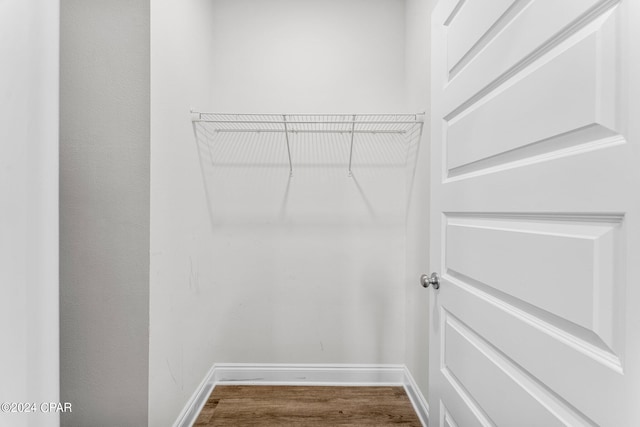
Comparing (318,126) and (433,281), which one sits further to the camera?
(318,126)

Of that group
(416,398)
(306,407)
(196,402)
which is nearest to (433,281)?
(416,398)

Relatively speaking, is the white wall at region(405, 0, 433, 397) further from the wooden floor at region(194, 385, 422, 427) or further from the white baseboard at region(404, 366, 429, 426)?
the wooden floor at region(194, 385, 422, 427)

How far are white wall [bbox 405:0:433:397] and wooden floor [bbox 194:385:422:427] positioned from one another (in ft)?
0.67

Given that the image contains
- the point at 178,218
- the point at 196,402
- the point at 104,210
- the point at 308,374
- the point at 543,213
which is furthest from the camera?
the point at 308,374

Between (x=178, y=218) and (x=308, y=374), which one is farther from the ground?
(x=178, y=218)

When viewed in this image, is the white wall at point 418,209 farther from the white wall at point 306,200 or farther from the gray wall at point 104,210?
the gray wall at point 104,210

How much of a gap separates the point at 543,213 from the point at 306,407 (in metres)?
1.54

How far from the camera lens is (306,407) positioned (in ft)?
5.45

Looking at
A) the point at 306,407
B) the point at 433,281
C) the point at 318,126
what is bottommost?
the point at 306,407

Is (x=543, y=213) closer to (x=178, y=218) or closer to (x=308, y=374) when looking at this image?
(x=178, y=218)
